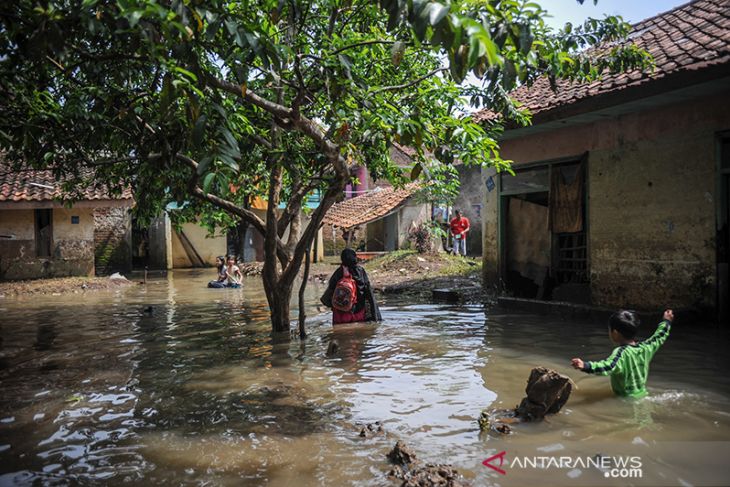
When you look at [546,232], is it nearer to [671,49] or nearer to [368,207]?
[671,49]

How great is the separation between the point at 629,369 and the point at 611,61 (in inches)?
181

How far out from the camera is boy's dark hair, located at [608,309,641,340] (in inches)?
195

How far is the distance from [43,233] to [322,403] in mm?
18287

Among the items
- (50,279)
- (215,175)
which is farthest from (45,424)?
(50,279)

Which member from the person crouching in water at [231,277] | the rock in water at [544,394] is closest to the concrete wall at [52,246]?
the person crouching in water at [231,277]

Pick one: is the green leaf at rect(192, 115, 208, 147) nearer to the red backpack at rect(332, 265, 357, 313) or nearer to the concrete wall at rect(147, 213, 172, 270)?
the red backpack at rect(332, 265, 357, 313)

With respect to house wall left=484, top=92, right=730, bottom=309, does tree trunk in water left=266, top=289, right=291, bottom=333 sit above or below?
below

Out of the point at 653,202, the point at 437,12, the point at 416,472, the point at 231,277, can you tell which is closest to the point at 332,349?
the point at 416,472

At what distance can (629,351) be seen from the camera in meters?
4.94

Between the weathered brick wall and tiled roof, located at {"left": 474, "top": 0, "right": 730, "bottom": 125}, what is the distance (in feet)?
58.6

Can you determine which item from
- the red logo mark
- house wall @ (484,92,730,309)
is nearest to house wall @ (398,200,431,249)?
house wall @ (484,92,730,309)

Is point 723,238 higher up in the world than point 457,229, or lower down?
lower down

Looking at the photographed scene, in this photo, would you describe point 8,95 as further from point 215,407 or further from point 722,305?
point 722,305

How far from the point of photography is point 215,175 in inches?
131
